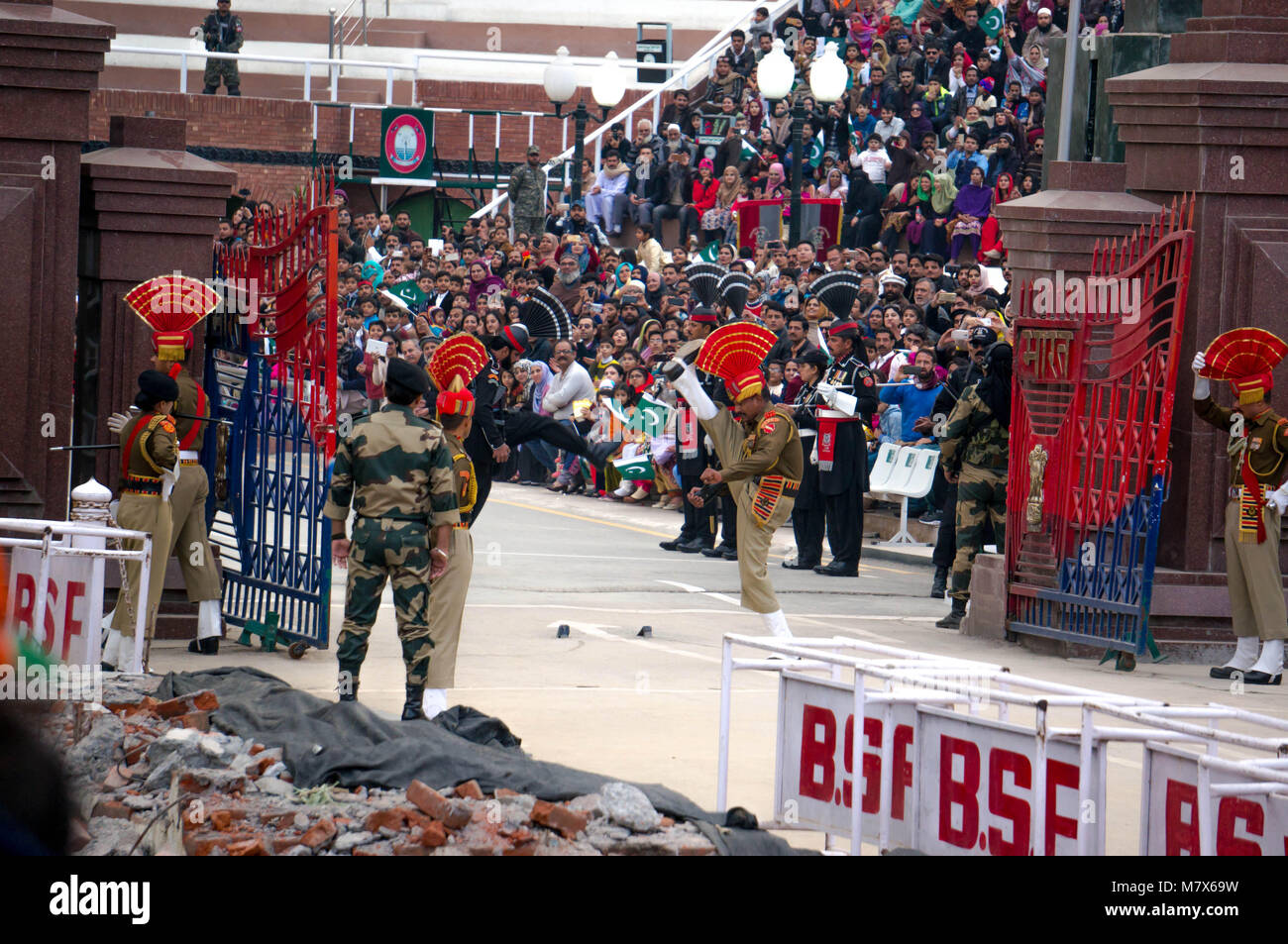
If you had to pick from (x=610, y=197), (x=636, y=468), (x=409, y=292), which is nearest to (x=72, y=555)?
(x=636, y=468)

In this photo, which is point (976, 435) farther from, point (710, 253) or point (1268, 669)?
point (710, 253)

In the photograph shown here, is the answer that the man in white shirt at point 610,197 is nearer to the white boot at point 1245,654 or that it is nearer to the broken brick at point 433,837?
the white boot at point 1245,654

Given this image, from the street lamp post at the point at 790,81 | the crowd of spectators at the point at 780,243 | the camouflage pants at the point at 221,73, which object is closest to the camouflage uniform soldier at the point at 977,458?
the crowd of spectators at the point at 780,243

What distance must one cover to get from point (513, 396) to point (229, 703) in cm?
1225

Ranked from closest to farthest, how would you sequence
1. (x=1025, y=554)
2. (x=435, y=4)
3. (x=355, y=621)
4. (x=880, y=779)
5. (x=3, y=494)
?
1. (x=880, y=779)
2. (x=355, y=621)
3. (x=3, y=494)
4. (x=1025, y=554)
5. (x=435, y=4)

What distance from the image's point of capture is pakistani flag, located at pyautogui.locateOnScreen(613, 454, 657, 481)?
72.9 feet

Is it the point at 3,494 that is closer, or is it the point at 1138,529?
the point at 3,494

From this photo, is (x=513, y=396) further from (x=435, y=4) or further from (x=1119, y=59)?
(x=435, y=4)

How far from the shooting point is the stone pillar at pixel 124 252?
12.3 m

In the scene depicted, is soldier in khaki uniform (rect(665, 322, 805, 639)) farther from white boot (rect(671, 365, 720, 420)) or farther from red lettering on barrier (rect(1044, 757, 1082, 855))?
red lettering on barrier (rect(1044, 757, 1082, 855))

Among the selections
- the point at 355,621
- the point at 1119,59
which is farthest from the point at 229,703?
the point at 1119,59

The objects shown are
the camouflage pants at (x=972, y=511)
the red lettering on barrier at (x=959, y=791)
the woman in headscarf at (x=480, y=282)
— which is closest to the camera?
the red lettering on barrier at (x=959, y=791)

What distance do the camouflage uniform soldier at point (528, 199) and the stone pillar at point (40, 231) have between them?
1773 cm

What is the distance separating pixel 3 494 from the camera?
1183 centimetres
